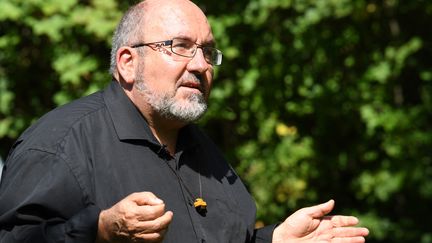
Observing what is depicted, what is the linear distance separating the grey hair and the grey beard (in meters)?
0.18

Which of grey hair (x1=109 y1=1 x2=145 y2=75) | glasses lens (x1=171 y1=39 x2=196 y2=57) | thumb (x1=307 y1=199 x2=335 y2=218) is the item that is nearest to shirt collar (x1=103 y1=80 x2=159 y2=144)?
grey hair (x1=109 y1=1 x2=145 y2=75)

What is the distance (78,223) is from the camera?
2676 millimetres

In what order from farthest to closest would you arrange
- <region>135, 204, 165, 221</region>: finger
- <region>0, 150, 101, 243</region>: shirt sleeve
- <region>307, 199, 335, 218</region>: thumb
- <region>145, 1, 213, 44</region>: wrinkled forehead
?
<region>307, 199, 335, 218</region>: thumb → <region>145, 1, 213, 44</region>: wrinkled forehead → <region>0, 150, 101, 243</region>: shirt sleeve → <region>135, 204, 165, 221</region>: finger

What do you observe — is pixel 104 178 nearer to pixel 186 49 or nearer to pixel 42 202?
pixel 42 202

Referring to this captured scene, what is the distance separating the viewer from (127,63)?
327cm

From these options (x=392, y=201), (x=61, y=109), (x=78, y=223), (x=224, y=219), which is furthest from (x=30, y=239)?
(x=392, y=201)

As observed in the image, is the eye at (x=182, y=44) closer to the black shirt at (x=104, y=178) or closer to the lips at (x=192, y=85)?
the lips at (x=192, y=85)

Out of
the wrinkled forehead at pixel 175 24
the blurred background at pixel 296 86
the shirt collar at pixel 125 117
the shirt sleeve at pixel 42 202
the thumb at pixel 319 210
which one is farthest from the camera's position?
the blurred background at pixel 296 86

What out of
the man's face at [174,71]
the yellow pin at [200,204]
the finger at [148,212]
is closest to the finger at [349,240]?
the yellow pin at [200,204]

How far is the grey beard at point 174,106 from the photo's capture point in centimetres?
315

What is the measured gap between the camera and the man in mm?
2781

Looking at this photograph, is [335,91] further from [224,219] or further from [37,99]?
[224,219]

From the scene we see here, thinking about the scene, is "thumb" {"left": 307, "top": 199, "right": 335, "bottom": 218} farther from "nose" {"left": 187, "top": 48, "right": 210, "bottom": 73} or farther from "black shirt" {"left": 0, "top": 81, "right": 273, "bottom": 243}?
"nose" {"left": 187, "top": 48, "right": 210, "bottom": 73}

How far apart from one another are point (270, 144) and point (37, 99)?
70.5 inches
